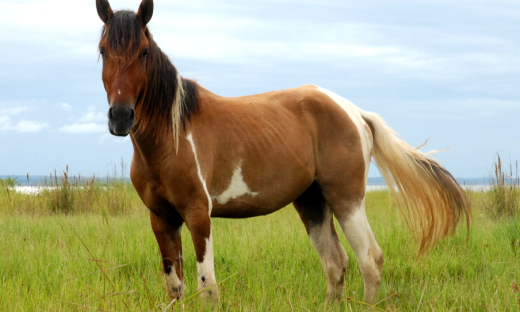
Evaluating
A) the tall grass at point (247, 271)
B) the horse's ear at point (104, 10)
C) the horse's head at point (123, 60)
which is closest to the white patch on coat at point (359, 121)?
Result: the tall grass at point (247, 271)

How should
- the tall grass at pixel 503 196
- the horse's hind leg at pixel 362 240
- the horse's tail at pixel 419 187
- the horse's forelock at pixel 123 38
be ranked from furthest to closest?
the tall grass at pixel 503 196
the horse's tail at pixel 419 187
the horse's hind leg at pixel 362 240
the horse's forelock at pixel 123 38

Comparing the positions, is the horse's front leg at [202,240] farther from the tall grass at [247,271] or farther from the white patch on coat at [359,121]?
the white patch on coat at [359,121]

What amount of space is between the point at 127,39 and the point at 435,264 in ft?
13.3

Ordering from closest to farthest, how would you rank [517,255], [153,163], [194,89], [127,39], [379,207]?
[127,39] → [153,163] → [194,89] → [517,255] → [379,207]

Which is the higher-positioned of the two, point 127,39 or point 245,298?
point 127,39

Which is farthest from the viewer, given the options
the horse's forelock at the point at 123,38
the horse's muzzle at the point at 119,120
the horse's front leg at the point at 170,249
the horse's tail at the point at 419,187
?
the horse's tail at the point at 419,187

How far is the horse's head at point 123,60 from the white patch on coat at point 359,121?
6.33 ft

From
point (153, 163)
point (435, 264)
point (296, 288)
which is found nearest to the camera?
point (153, 163)

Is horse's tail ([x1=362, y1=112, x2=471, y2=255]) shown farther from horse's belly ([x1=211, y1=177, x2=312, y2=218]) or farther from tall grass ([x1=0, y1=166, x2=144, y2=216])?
tall grass ([x1=0, y1=166, x2=144, y2=216])

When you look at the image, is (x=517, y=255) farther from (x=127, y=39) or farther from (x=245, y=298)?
(x=127, y=39)

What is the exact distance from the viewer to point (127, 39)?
3.01 meters

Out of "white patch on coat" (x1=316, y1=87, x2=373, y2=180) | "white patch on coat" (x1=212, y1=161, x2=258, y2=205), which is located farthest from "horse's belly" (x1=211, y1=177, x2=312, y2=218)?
"white patch on coat" (x1=316, y1=87, x2=373, y2=180)

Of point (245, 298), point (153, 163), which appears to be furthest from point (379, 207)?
point (153, 163)

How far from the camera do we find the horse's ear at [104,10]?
3160 mm
